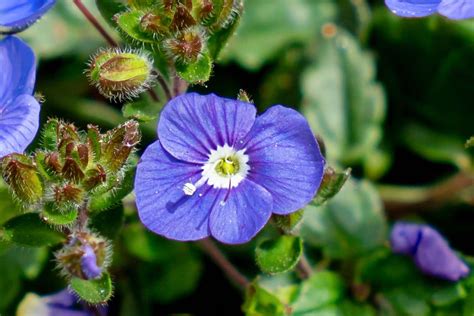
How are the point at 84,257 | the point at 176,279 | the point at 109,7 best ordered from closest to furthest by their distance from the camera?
the point at 84,257, the point at 109,7, the point at 176,279

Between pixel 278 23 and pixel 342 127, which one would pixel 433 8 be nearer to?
pixel 342 127

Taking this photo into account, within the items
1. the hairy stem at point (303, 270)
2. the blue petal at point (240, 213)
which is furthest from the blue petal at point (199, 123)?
the hairy stem at point (303, 270)

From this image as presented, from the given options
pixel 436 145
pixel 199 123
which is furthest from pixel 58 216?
pixel 436 145

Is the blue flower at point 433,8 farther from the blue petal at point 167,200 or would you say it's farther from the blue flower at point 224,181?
the blue petal at point 167,200

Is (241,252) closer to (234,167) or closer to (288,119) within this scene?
(234,167)

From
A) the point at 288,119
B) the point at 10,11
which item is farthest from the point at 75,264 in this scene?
the point at 10,11

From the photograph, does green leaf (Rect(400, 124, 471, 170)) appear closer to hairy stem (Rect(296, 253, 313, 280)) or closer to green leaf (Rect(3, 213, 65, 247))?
hairy stem (Rect(296, 253, 313, 280))
